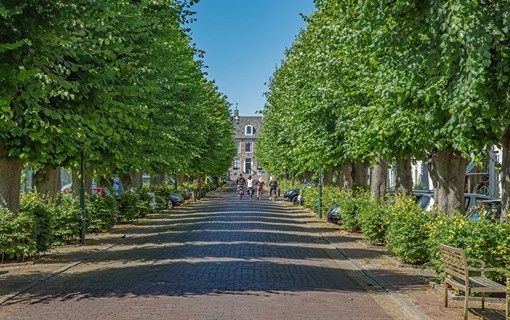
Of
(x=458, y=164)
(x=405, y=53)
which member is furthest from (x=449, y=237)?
(x=458, y=164)

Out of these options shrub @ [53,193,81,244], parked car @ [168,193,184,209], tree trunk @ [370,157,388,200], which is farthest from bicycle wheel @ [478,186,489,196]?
shrub @ [53,193,81,244]

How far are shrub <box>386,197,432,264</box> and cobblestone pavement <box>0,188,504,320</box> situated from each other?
0.45 metres

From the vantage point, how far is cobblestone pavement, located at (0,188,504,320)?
10.0 meters

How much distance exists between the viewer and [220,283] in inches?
492

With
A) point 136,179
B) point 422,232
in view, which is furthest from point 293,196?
point 422,232

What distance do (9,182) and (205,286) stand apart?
6.41 meters

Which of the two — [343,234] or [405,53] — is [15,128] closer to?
[405,53]

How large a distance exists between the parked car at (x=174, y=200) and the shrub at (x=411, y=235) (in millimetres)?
28731

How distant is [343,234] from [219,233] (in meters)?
4.26

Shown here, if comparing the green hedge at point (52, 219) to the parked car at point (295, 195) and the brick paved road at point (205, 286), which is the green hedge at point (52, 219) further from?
the parked car at point (295, 195)

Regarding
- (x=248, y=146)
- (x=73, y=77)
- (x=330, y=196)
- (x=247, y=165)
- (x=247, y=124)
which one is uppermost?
(x=247, y=124)

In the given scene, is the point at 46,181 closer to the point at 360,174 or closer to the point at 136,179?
the point at 360,174

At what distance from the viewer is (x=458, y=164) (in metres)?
17.3

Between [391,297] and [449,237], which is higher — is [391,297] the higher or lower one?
the lower one
